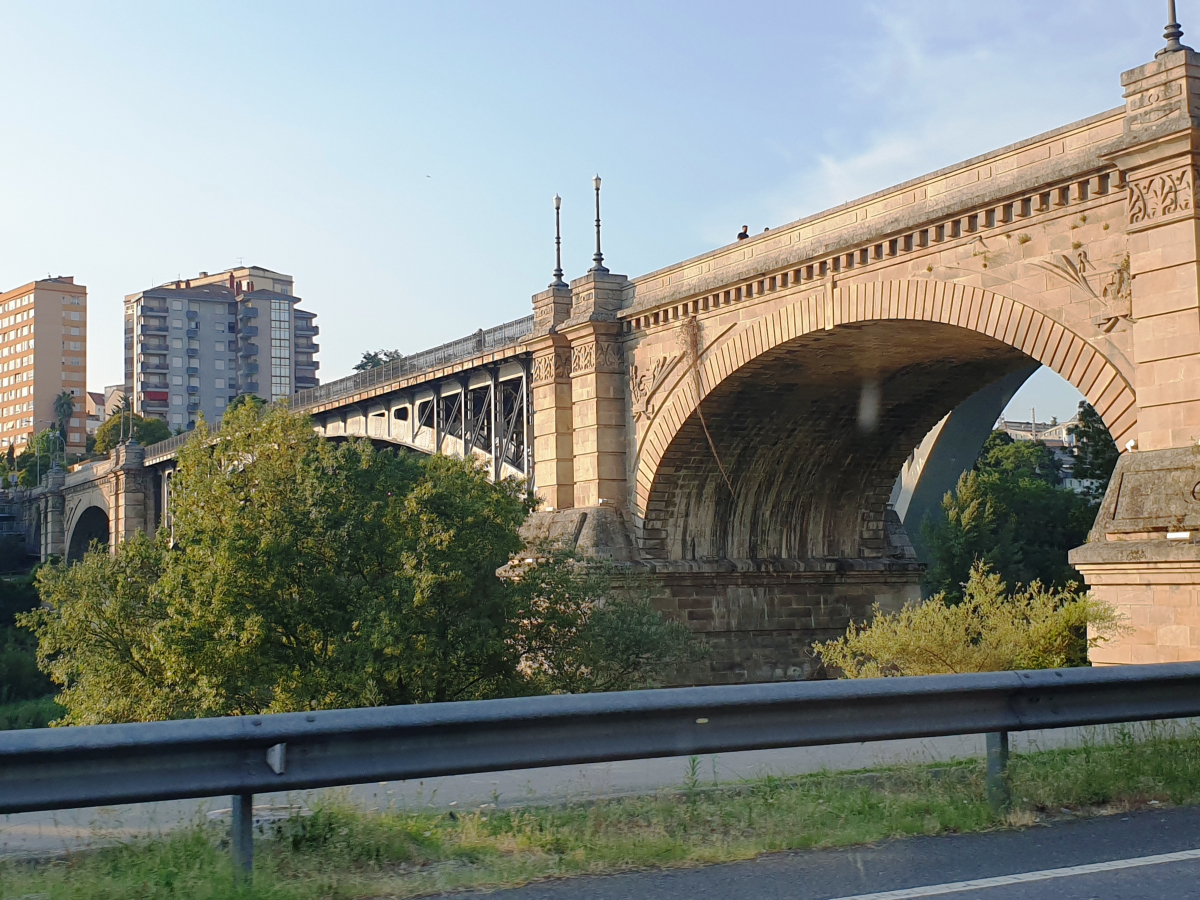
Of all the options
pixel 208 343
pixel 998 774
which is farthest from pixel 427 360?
pixel 208 343

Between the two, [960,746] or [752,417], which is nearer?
[960,746]

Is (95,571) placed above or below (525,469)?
below

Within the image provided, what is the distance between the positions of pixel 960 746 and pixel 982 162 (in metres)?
13.9

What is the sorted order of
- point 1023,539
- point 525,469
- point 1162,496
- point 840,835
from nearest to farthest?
point 840,835 → point 1162,496 → point 525,469 → point 1023,539

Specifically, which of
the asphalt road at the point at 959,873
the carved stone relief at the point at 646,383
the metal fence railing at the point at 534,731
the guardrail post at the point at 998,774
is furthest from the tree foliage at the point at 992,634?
the carved stone relief at the point at 646,383

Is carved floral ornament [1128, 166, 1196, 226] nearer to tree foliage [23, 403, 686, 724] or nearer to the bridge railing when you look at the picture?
tree foliage [23, 403, 686, 724]

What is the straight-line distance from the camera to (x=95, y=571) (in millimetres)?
27500

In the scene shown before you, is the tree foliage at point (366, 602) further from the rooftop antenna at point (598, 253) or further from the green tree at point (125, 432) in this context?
the green tree at point (125, 432)

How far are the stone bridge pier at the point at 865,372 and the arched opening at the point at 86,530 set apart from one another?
55.1 metres

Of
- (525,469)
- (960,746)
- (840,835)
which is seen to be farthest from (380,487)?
(840,835)

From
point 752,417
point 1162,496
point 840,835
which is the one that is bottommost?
point 840,835

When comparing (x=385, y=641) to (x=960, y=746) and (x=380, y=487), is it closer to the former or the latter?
(x=380, y=487)

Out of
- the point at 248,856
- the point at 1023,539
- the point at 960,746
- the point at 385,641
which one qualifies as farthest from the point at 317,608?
the point at 1023,539

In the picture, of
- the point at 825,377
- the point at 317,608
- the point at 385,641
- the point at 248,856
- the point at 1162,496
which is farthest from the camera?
the point at 825,377
